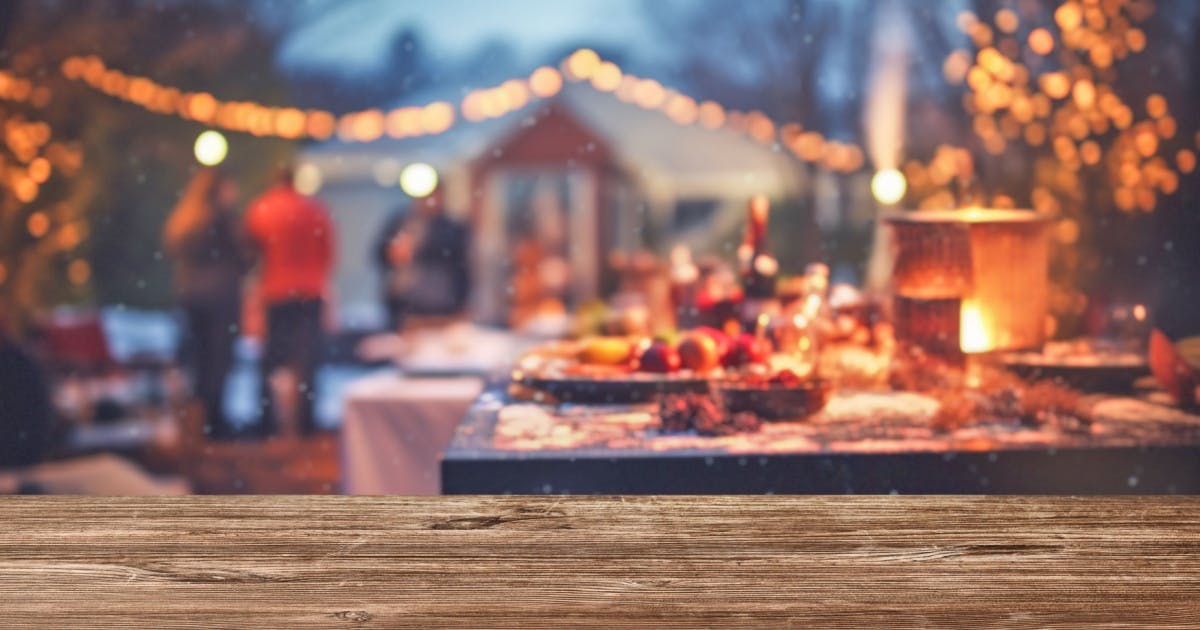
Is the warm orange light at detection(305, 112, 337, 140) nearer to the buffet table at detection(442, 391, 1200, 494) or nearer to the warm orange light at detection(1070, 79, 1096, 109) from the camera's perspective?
the warm orange light at detection(1070, 79, 1096, 109)

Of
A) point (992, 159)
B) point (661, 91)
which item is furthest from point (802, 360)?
point (661, 91)

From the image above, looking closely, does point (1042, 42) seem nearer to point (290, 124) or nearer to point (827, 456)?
point (827, 456)

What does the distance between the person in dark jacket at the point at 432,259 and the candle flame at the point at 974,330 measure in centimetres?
427

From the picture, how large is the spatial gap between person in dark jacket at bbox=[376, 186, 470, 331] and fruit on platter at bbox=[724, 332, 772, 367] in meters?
4.10

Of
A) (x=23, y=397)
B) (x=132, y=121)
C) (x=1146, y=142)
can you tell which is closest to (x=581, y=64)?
(x=132, y=121)

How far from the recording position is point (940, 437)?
2527 mm

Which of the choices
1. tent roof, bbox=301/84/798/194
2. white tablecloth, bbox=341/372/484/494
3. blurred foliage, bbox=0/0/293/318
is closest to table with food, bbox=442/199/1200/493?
white tablecloth, bbox=341/372/484/494

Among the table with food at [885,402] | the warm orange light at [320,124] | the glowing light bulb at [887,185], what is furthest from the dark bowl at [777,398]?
the warm orange light at [320,124]

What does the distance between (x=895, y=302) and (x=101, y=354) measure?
4812mm

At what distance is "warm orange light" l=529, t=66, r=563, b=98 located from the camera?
10.5 m

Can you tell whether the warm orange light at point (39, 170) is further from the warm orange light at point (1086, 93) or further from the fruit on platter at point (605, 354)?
the warm orange light at point (1086, 93)

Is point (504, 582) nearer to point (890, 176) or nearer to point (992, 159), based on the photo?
point (890, 176)

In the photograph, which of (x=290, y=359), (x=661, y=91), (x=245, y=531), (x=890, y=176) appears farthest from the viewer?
(x=661, y=91)

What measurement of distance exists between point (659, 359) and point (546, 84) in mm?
8013
